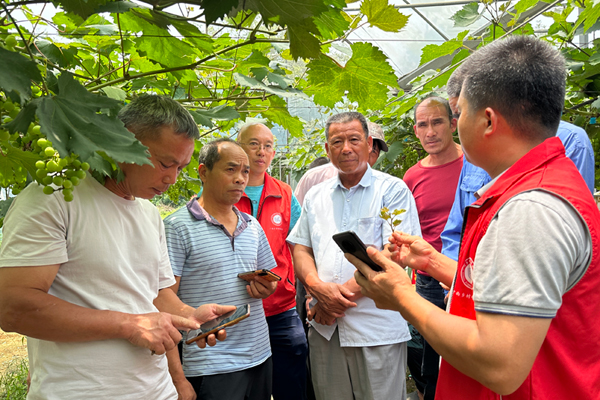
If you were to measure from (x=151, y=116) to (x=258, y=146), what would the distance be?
222 cm

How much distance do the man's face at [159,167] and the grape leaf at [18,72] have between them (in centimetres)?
85

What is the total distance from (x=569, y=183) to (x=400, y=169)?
492 centimetres

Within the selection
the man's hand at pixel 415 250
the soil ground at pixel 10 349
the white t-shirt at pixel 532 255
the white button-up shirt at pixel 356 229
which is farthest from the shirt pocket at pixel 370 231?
the soil ground at pixel 10 349

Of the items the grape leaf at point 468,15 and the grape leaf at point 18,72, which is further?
the grape leaf at point 468,15

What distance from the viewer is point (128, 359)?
5.08 ft

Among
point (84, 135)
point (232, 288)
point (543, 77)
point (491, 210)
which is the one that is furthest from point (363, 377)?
point (84, 135)

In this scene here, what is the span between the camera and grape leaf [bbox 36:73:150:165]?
32.5 inches

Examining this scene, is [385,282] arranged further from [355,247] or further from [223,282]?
[223,282]

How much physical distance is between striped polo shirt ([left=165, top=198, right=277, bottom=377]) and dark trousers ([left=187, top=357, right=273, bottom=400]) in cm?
3

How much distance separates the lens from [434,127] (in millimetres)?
3619

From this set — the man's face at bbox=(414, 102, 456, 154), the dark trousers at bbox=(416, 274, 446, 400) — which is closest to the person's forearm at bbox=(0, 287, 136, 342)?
the dark trousers at bbox=(416, 274, 446, 400)

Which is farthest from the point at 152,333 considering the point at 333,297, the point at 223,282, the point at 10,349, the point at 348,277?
the point at 10,349

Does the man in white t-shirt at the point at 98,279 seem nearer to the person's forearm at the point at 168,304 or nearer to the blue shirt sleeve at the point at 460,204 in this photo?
the person's forearm at the point at 168,304

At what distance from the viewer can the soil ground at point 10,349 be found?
5.24 m
